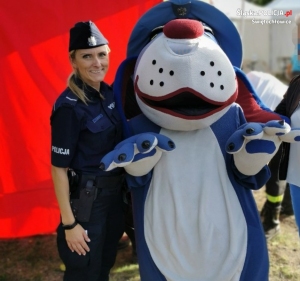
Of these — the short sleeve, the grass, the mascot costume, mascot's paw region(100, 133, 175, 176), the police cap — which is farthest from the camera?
the grass

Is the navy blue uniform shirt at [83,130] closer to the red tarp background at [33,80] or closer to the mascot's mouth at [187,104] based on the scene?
the mascot's mouth at [187,104]

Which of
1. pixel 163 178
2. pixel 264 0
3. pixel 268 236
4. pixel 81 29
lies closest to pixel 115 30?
pixel 81 29

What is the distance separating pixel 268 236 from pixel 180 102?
1.99 m

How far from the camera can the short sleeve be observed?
69.1 inches

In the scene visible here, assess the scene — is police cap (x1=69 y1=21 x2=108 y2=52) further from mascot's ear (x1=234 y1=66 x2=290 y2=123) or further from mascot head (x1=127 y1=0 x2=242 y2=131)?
mascot's ear (x1=234 y1=66 x2=290 y2=123)

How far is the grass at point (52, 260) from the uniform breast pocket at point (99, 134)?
49.4 inches

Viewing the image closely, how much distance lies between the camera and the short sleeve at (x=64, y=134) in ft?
5.75

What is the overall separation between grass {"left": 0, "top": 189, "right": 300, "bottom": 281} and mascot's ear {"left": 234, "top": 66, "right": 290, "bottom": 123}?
54.0 inches

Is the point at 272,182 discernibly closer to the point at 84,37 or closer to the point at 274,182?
the point at 274,182

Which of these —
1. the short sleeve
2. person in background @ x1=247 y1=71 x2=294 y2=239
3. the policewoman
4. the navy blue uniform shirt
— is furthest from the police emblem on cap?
person in background @ x1=247 y1=71 x2=294 y2=239

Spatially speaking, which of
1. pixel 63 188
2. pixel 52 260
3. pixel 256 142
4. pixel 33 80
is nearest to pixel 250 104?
pixel 256 142

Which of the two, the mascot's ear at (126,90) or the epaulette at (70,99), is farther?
the mascot's ear at (126,90)

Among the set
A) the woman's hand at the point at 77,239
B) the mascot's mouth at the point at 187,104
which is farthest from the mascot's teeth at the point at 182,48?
the woman's hand at the point at 77,239

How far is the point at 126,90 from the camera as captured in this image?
2.14 metres
